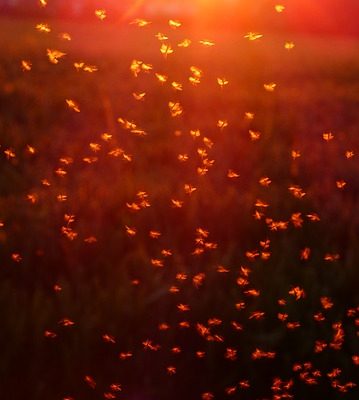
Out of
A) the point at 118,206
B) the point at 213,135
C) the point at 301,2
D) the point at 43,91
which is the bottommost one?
the point at 301,2

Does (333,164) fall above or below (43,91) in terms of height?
above

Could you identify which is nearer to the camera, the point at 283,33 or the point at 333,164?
the point at 333,164

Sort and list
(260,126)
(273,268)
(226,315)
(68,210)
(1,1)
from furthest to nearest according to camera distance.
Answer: (1,1) → (260,126) → (68,210) → (273,268) → (226,315)

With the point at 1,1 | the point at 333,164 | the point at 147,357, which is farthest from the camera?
the point at 1,1

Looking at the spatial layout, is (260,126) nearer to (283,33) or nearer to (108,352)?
(108,352)

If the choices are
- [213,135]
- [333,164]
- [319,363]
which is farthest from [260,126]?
[319,363]

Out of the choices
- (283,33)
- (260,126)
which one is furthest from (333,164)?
(283,33)
